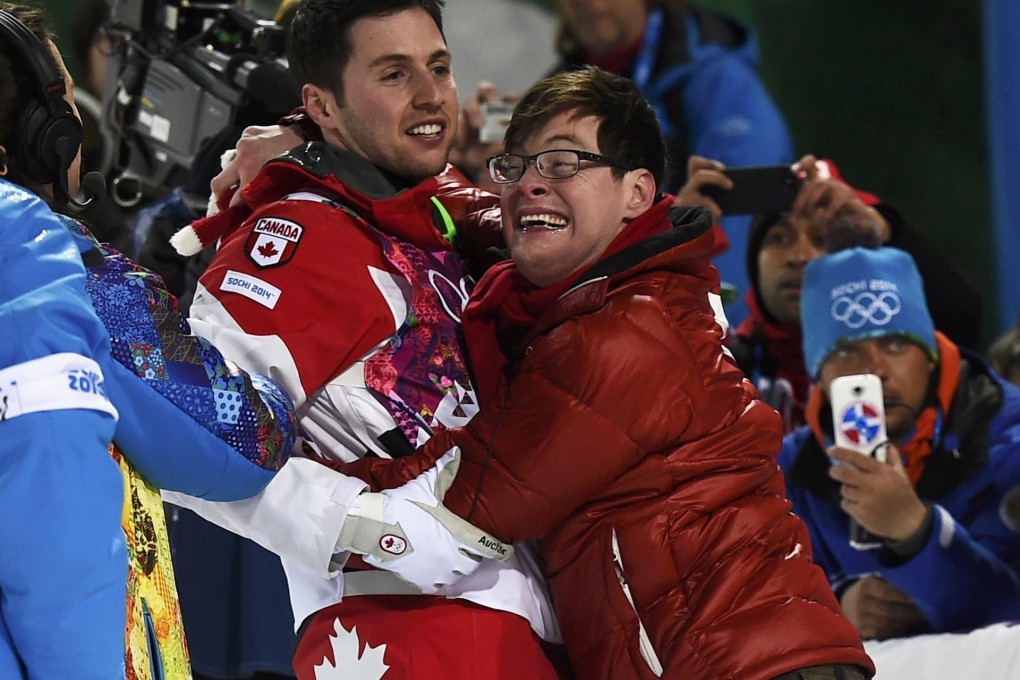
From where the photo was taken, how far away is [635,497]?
1.97 meters

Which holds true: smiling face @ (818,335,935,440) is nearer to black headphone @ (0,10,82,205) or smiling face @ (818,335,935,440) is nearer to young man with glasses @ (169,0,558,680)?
young man with glasses @ (169,0,558,680)

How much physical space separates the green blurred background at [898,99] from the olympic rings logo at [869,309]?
378cm

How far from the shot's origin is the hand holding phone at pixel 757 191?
354 centimetres

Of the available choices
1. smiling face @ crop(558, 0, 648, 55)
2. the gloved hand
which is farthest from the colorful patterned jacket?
smiling face @ crop(558, 0, 648, 55)

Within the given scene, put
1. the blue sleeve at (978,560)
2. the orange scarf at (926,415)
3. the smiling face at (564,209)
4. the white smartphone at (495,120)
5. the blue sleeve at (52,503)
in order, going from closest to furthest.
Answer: the blue sleeve at (52,503)
the smiling face at (564,209)
the blue sleeve at (978,560)
the orange scarf at (926,415)
the white smartphone at (495,120)

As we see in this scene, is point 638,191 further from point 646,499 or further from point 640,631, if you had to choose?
point 640,631

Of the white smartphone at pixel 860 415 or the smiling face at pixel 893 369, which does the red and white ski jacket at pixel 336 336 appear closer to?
the white smartphone at pixel 860 415

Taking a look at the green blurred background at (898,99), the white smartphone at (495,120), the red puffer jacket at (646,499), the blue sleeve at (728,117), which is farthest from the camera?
the green blurred background at (898,99)

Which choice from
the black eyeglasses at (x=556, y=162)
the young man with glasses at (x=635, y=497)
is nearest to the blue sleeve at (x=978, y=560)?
the young man with glasses at (x=635, y=497)

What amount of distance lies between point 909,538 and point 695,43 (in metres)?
2.65

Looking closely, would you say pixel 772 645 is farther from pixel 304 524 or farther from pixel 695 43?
pixel 695 43

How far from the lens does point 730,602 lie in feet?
6.30

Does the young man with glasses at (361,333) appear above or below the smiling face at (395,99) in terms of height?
below

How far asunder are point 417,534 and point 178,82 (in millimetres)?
1513
